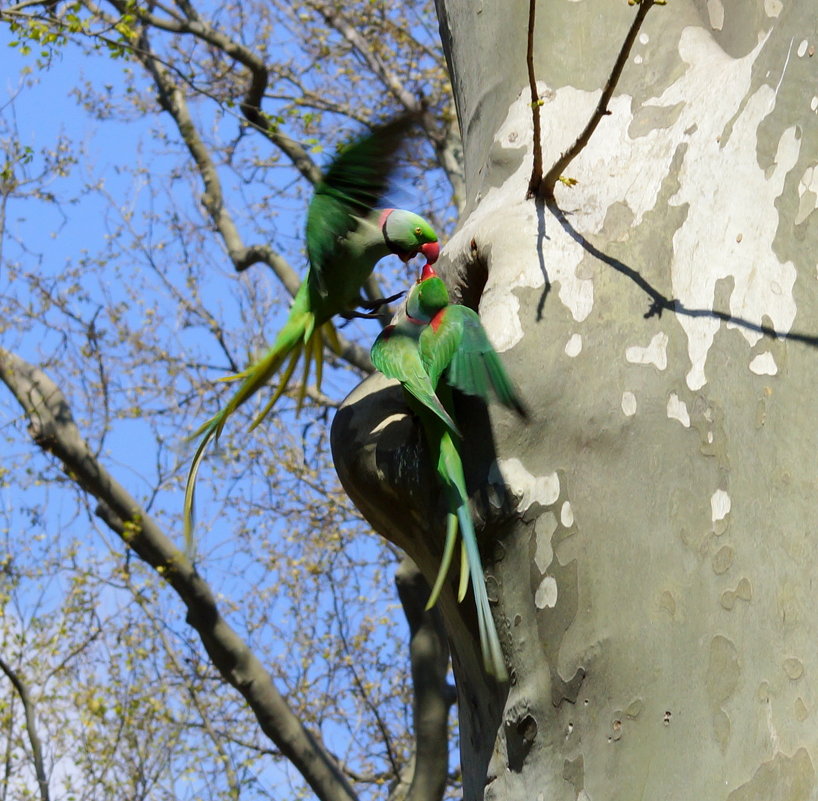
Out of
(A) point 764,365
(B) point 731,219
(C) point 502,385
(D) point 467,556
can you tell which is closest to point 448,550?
(D) point 467,556

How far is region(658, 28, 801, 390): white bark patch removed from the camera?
174cm

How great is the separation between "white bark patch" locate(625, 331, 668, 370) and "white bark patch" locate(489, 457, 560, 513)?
0.76ft

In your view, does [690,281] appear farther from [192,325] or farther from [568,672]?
[192,325]

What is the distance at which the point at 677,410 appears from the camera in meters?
1.70

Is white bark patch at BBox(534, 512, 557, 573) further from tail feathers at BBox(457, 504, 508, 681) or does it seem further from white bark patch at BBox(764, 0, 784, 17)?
white bark patch at BBox(764, 0, 784, 17)

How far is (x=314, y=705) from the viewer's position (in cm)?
715

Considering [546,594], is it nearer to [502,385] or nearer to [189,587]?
[502,385]

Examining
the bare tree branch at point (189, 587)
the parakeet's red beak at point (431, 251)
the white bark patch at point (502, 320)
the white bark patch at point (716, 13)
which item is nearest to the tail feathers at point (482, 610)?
the white bark patch at point (502, 320)

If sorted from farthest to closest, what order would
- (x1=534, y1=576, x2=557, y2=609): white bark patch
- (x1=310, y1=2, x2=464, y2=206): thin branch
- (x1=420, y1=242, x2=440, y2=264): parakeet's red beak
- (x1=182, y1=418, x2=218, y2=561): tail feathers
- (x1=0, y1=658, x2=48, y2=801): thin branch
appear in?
(x1=310, y1=2, x2=464, y2=206): thin branch < (x1=0, y1=658, x2=48, y2=801): thin branch < (x1=420, y1=242, x2=440, y2=264): parakeet's red beak < (x1=182, y1=418, x2=218, y2=561): tail feathers < (x1=534, y1=576, x2=557, y2=609): white bark patch

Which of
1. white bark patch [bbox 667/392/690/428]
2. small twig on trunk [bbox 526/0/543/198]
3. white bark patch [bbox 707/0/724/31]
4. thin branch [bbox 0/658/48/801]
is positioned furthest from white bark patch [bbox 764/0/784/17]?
thin branch [bbox 0/658/48/801]

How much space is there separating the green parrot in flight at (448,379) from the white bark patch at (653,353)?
20 cm

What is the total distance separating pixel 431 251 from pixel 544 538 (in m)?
0.81

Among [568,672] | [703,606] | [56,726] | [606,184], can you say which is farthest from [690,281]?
[56,726]

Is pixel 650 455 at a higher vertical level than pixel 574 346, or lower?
lower
